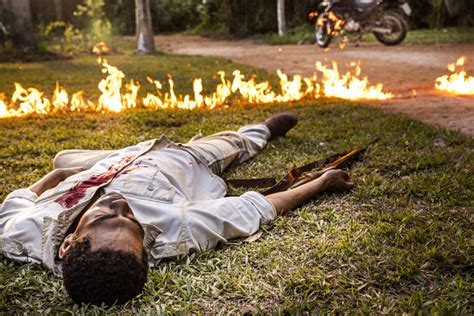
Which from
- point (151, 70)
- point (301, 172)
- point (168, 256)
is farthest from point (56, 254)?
point (151, 70)

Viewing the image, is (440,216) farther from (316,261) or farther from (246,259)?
(246,259)

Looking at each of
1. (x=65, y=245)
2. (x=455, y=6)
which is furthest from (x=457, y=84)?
(x=455, y=6)

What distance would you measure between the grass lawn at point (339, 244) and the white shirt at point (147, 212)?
0.10m

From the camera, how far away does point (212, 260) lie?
3162mm

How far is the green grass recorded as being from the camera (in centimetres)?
1471

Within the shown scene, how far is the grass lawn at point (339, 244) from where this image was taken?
273 cm

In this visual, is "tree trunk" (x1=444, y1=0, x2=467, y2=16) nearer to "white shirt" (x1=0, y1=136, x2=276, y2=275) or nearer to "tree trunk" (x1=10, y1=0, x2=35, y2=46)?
"tree trunk" (x1=10, y1=0, x2=35, y2=46)

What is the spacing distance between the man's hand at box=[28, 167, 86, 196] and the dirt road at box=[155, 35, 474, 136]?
3893mm

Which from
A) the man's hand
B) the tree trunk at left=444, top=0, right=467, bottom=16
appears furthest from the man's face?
the tree trunk at left=444, top=0, right=467, bottom=16

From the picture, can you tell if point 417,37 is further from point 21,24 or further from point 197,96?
point 21,24

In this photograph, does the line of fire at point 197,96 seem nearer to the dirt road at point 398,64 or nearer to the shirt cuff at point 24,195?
the dirt road at point 398,64

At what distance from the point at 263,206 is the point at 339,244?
2.05ft

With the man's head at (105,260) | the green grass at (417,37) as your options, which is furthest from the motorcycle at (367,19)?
the man's head at (105,260)

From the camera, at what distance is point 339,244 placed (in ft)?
10.5
